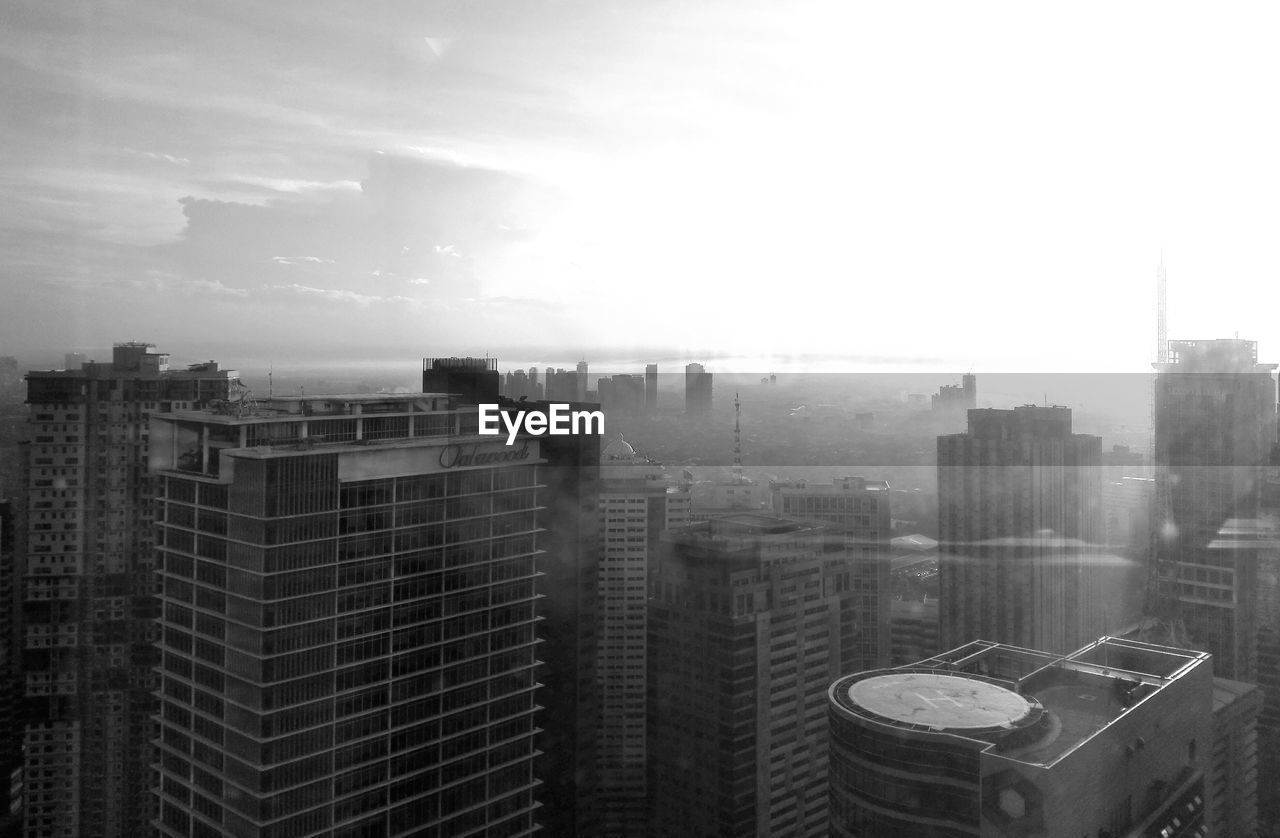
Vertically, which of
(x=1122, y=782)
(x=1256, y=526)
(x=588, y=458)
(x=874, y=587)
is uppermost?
(x=588, y=458)

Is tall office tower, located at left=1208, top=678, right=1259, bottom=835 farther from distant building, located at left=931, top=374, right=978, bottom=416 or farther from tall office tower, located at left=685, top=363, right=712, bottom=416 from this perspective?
tall office tower, located at left=685, top=363, right=712, bottom=416

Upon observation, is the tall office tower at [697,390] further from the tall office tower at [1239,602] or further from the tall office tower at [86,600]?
the tall office tower at [1239,602]

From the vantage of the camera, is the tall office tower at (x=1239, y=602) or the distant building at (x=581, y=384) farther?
the tall office tower at (x=1239, y=602)

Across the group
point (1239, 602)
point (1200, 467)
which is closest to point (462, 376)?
point (1200, 467)

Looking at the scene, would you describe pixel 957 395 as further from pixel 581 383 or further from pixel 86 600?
pixel 86 600

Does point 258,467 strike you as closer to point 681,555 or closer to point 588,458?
point 588,458

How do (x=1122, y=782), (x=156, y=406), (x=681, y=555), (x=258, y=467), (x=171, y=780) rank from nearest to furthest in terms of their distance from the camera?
(x=258, y=467), (x=171, y=780), (x=1122, y=782), (x=156, y=406), (x=681, y=555)

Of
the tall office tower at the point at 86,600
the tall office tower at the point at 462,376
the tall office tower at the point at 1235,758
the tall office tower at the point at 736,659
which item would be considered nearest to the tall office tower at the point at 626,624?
the tall office tower at the point at 736,659

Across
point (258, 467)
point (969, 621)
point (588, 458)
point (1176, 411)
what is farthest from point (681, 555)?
point (1176, 411)
